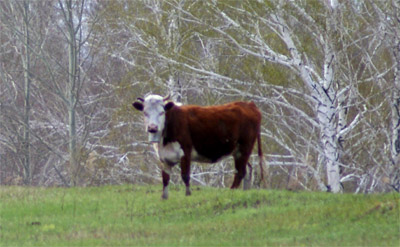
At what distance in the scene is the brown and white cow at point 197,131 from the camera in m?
14.8

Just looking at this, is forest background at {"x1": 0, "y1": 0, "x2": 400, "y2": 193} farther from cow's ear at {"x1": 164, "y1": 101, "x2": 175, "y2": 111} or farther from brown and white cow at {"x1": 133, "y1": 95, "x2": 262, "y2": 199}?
cow's ear at {"x1": 164, "y1": 101, "x2": 175, "y2": 111}

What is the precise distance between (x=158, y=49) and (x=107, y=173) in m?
5.66

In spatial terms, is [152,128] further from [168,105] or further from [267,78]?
[267,78]

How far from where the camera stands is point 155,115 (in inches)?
579

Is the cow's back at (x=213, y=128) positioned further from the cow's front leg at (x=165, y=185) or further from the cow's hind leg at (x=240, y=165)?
the cow's front leg at (x=165, y=185)

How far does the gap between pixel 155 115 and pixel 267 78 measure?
10.2m

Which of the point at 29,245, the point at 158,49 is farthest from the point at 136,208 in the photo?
the point at 158,49

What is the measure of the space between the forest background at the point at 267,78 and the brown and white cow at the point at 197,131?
10.1 feet

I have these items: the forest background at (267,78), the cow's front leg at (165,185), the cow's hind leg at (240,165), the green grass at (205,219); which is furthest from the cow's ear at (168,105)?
the forest background at (267,78)

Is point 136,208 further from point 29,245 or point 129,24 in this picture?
point 129,24

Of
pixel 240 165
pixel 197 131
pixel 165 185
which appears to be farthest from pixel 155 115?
pixel 240 165

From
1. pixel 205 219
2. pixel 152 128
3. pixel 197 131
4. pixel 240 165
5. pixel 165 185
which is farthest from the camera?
pixel 240 165

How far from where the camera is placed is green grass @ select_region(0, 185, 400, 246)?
1116 centimetres

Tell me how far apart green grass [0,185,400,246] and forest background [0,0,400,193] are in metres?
4.78
